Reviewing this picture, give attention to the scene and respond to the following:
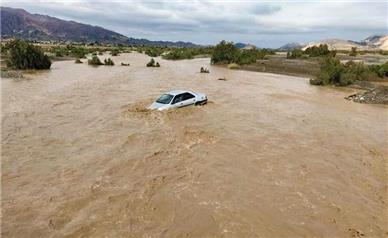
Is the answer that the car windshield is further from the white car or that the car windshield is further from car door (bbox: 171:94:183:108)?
car door (bbox: 171:94:183:108)

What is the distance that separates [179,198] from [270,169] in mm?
4003

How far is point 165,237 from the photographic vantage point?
855cm

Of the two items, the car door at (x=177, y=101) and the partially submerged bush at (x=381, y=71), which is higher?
the partially submerged bush at (x=381, y=71)

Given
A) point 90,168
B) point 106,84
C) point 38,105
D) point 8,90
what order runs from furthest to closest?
point 106,84 < point 8,90 < point 38,105 < point 90,168

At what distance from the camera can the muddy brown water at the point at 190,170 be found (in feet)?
30.2

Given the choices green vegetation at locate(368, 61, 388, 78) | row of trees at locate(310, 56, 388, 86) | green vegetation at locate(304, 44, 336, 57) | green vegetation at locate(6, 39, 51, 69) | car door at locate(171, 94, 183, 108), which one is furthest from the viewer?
green vegetation at locate(304, 44, 336, 57)

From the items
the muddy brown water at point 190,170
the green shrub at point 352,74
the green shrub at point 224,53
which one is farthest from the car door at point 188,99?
the green shrub at point 224,53

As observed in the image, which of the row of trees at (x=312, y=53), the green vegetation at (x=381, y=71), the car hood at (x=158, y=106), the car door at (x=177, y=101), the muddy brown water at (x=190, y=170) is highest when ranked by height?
the row of trees at (x=312, y=53)

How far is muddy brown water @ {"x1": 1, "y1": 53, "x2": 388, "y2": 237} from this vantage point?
920cm

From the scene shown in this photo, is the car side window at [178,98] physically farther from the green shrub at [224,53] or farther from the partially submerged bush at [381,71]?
the green shrub at [224,53]

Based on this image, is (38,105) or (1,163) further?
(38,105)

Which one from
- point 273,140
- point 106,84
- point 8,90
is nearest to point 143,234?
point 273,140

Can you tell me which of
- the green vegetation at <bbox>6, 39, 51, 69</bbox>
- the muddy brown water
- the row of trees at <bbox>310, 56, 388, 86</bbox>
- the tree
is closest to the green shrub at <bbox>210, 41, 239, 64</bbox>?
the tree

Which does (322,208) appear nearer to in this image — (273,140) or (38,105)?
(273,140)
